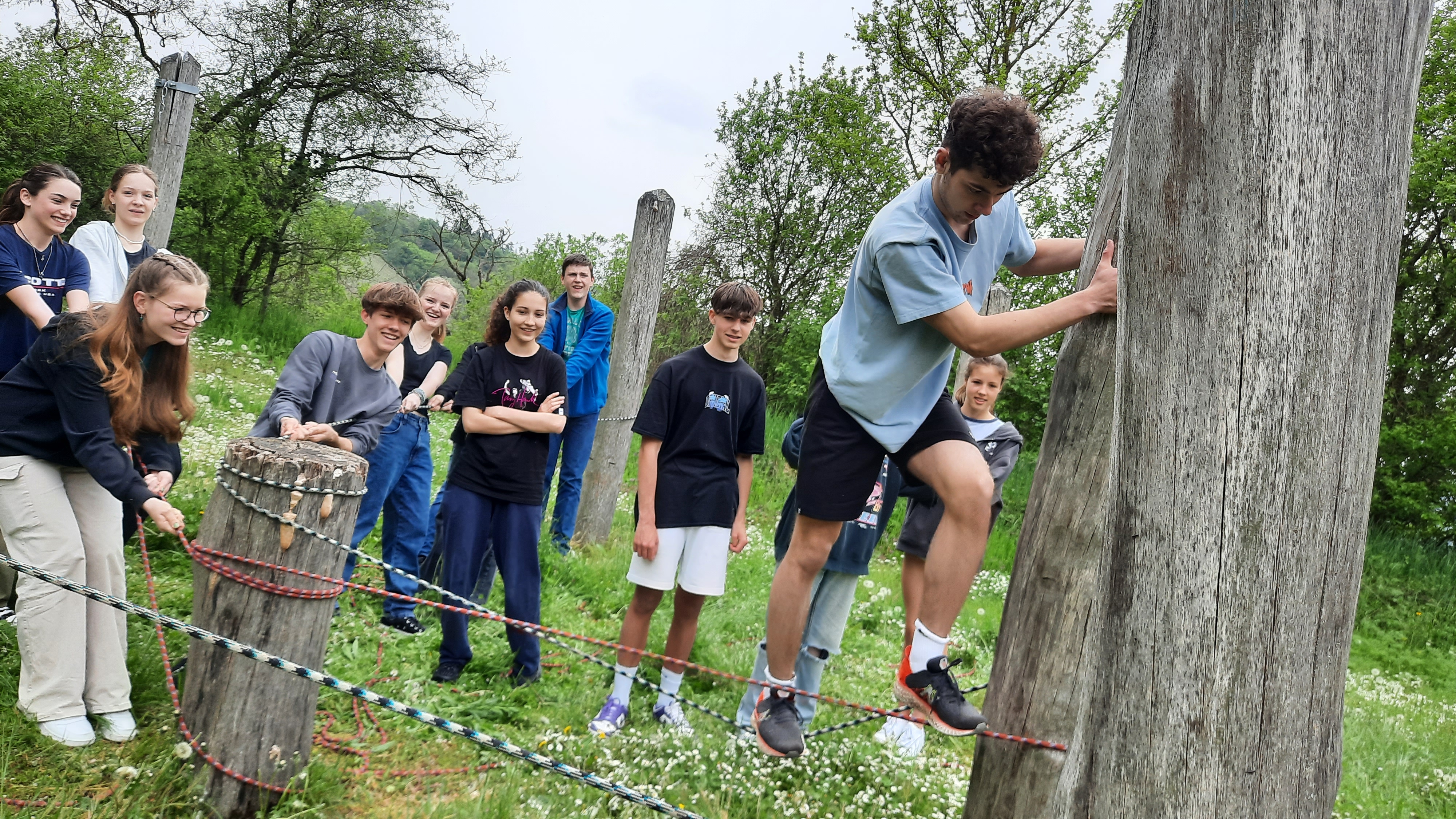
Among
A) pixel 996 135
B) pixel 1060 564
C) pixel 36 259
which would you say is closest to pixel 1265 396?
pixel 1060 564

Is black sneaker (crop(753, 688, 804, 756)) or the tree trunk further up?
the tree trunk

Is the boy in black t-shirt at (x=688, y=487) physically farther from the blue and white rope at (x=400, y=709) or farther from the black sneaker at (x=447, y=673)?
the blue and white rope at (x=400, y=709)

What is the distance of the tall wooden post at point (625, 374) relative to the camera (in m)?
6.84

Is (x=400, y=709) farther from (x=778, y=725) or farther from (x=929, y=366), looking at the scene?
(x=929, y=366)

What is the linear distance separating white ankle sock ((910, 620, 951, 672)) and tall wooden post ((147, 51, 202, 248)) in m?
6.82

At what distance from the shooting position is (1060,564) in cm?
251

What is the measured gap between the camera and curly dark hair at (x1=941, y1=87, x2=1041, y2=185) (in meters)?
2.55

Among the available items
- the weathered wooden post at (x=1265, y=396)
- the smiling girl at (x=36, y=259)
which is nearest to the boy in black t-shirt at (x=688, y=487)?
the weathered wooden post at (x=1265, y=396)

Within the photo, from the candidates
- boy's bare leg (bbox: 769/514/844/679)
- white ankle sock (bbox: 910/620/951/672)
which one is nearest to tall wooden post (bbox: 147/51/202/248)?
boy's bare leg (bbox: 769/514/844/679)

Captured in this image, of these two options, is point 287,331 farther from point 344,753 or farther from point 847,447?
point 847,447

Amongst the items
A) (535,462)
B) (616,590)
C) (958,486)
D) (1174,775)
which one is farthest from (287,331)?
(1174,775)

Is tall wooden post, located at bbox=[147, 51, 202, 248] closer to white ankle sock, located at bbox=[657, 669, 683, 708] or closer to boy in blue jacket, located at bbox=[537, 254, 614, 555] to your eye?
boy in blue jacket, located at bbox=[537, 254, 614, 555]

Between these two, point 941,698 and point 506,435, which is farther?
point 506,435

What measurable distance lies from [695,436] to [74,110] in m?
14.4
